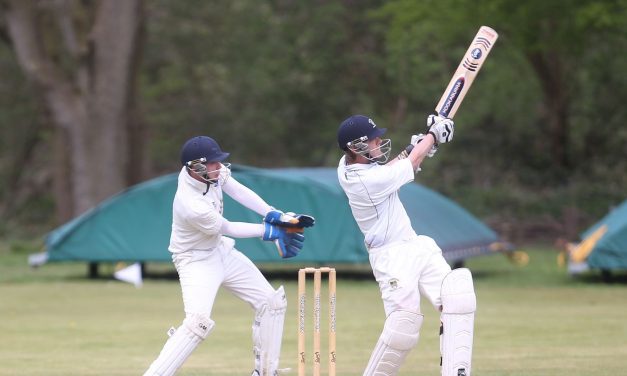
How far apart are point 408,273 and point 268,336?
4.20 ft

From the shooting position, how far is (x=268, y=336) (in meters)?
8.84

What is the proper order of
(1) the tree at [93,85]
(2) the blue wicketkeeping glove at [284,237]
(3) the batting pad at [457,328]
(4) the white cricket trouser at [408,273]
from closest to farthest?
(3) the batting pad at [457,328] → (4) the white cricket trouser at [408,273] → (2) the blue wicketkeeping glove at [284,237] → (1) the tree at [93,85]

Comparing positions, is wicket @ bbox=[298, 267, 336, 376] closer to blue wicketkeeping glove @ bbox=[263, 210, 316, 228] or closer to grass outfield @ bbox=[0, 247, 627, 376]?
blue wicketkeeping glove @ bbox=[263, 210, 316, 228]

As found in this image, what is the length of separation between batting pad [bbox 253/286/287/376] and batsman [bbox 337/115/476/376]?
34.5 inches

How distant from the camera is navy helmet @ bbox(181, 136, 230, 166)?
863 centimetres

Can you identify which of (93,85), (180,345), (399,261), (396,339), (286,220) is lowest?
(180,345)

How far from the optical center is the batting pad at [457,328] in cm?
796

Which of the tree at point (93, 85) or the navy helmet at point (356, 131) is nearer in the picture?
the navy helmet at point (356, 131)

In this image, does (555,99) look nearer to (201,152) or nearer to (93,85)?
(93,85)

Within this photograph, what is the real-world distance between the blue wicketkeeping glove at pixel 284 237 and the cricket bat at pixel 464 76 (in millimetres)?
1347

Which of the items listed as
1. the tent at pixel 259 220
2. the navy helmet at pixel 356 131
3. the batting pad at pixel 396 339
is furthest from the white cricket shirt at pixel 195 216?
the tent at pixel 259 220

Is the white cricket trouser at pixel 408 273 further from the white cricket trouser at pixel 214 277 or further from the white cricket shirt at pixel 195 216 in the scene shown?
the white cricket shirt at pixel 195 216

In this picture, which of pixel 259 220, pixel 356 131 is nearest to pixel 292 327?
pixel 259 220

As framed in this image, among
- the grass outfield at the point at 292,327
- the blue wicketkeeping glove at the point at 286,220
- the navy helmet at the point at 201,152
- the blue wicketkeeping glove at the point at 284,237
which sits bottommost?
the grass outfield at the point at 292,327
